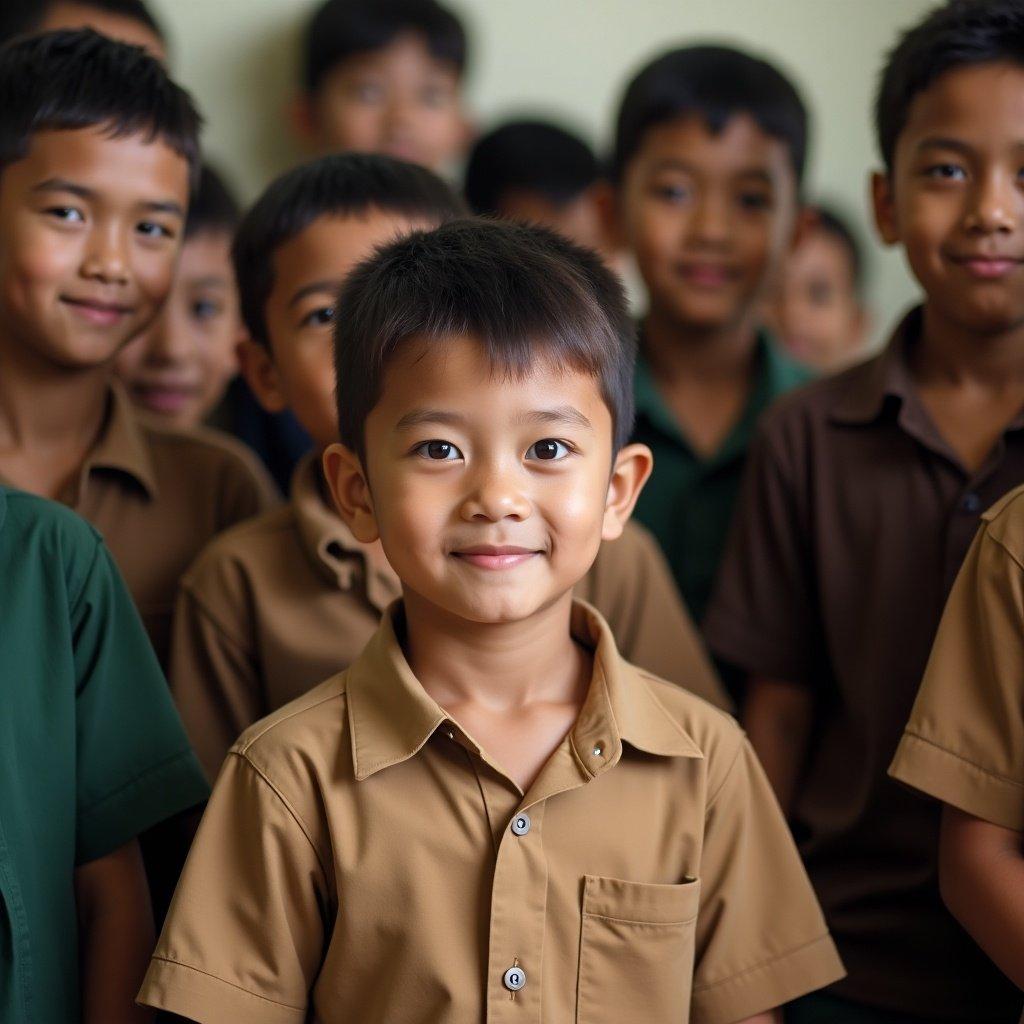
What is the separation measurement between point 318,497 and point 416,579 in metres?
0.43

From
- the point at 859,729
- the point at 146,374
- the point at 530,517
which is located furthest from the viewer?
the point at 146,374

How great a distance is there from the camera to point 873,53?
2.92m

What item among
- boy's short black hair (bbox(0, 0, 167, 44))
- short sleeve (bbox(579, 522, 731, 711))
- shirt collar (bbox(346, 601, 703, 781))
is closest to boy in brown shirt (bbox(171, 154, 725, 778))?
short sleeve (bbox(579, 522, 731, 711))

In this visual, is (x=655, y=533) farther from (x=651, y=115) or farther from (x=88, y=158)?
(x=88, y=158)

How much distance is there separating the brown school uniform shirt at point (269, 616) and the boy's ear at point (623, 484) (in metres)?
0.30

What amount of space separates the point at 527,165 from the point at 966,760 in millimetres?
1647

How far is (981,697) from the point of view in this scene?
119 cm

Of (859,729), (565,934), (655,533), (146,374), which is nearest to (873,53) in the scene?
(655,533)

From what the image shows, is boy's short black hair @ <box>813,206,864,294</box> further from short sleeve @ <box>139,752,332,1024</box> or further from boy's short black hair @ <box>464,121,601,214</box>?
short sleeve @ <box>139,752,332,1024</box>

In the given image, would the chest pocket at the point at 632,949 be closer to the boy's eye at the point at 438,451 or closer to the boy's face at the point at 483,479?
the boy's face at the point at 483,479

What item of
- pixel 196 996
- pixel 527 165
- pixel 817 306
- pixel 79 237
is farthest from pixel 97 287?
pixel 817 306

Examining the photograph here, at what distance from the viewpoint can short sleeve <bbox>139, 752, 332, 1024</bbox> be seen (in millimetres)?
1090

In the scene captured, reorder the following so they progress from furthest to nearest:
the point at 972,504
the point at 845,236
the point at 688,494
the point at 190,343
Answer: the point at 845,236
the point at 190,343
the point at 688,494
the point at 972,504

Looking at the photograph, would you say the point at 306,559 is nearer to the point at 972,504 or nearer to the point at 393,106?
the point at 972,504
